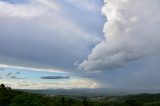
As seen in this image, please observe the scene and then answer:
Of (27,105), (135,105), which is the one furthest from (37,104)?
(135,105)

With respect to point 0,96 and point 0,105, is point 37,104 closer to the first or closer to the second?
point 0,105

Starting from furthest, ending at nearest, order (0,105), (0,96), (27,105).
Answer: (0,96) → (0,105) → (27,105)

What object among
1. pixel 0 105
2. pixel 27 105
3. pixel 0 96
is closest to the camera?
pixel 27 105

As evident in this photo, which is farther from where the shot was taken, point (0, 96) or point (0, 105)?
point (0, 96)

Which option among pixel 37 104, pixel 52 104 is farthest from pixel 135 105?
pixel 37 104

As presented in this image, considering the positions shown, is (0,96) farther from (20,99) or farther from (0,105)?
(20,99)

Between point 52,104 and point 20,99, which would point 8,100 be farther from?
point 20,99

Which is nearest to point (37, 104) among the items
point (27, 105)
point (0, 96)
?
point (27, 105)

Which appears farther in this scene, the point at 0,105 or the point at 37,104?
the point at 0,105
